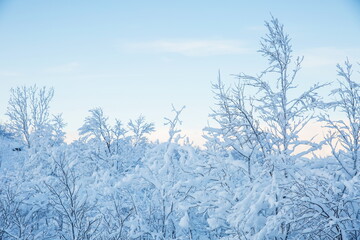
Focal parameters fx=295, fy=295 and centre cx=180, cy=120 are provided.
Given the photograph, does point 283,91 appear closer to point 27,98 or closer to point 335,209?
point 335,209

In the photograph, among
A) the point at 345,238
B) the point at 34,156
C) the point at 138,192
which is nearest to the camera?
the point at 345,238

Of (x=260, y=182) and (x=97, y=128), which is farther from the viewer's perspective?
(x=97, y=128)

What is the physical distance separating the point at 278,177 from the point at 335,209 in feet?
3.87

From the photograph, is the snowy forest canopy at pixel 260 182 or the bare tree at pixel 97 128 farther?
the bare tree at pixel 97 128

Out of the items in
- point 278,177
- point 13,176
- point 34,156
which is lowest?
point 13,176

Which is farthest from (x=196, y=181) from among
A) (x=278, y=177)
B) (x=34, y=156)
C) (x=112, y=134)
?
(x=34, y=156)

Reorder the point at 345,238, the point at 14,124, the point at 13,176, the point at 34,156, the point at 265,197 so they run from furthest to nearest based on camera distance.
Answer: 1. the point at 14,124
2. the point at 13,176
3. the point at 34,156
4. the point at 265,197
5. the point at 345,238

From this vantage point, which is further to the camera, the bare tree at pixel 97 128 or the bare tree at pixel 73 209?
the bare tree at pixel 97 128

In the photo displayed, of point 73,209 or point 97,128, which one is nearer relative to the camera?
point 73,209

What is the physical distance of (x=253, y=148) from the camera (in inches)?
273

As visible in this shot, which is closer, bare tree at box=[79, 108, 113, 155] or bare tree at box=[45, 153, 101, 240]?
bare tree at box=[45, 153, 101, 240]

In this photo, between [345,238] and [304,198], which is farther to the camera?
[304,198]

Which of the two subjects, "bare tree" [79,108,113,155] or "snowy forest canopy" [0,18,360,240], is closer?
"snowy forest canopy" [0,18,360,240]

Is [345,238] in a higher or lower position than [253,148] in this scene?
lower
